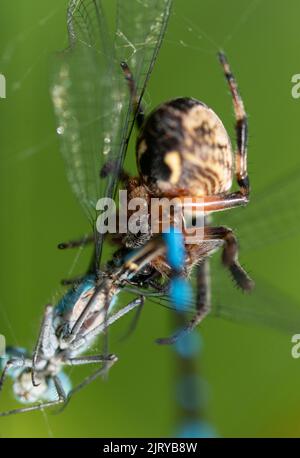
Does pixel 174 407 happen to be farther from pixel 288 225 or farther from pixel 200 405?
pixel 288 225

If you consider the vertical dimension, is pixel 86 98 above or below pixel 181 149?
above

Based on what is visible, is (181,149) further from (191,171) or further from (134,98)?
(134,98)

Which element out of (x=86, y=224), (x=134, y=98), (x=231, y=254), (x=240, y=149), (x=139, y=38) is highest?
(x=139, y=38)

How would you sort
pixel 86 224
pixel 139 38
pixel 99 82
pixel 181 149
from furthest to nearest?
pixel 86 224 → pixel 99 82 → pixel 139 38 → pixel 181 149

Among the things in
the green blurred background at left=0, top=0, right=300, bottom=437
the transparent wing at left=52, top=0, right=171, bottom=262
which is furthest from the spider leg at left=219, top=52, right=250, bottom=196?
the green blurred background at left=0, top=0, right=300, bottom=437

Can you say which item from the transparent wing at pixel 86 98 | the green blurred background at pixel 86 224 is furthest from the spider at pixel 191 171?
the green blurred background at pixel 86 224

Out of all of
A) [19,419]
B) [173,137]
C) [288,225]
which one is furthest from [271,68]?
[19,419]

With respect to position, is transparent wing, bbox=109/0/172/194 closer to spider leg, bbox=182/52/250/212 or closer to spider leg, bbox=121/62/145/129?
spider leg, bbox=121/62/145/129

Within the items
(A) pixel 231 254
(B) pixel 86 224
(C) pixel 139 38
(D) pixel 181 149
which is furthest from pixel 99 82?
(B) pixel 86 224
